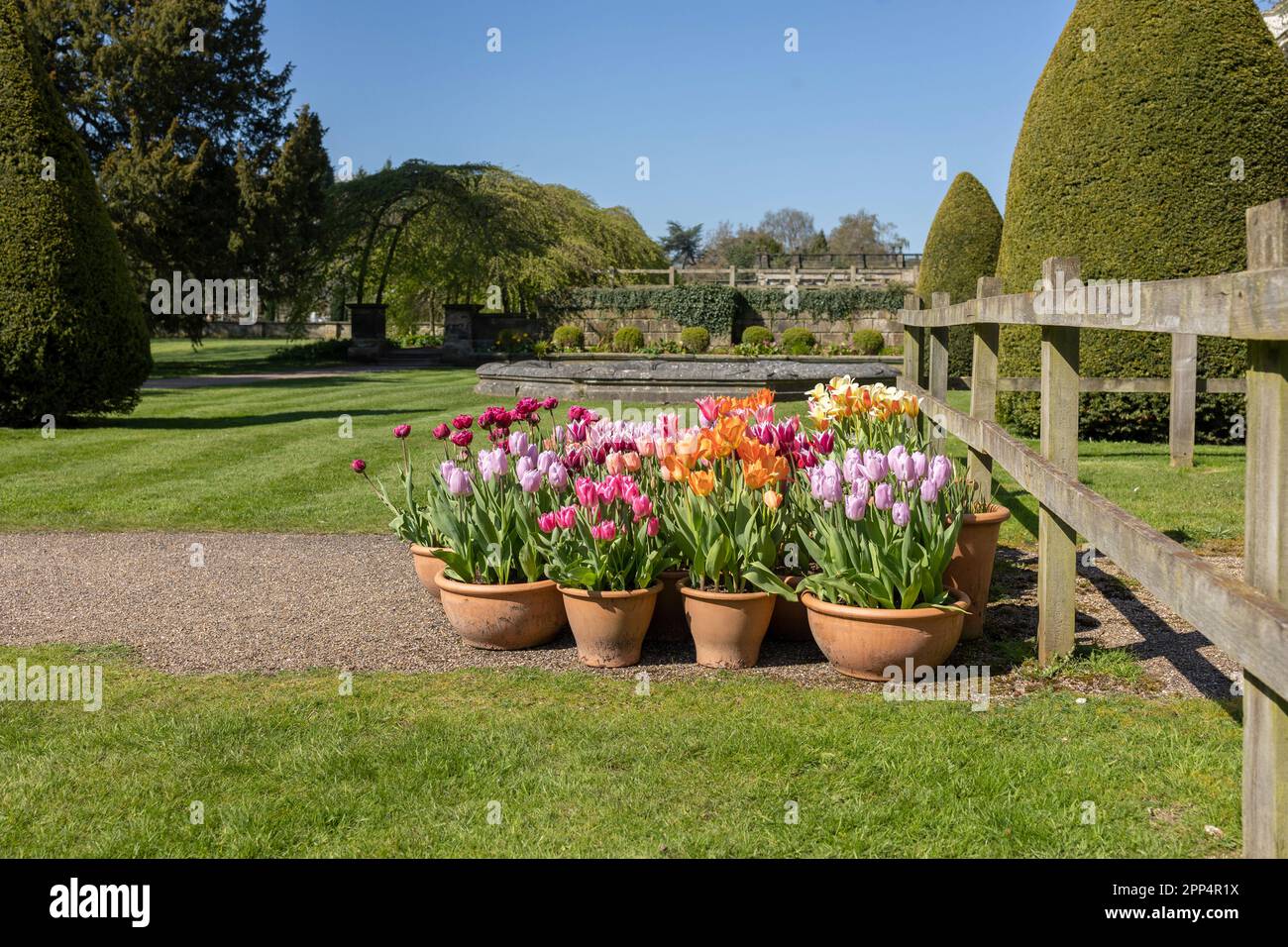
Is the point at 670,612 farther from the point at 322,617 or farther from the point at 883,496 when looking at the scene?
the point at 322,617

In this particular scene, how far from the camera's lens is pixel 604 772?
12.0 ft

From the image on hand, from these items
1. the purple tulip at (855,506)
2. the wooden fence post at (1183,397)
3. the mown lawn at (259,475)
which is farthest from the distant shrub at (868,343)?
the purple tulip at (855,506)

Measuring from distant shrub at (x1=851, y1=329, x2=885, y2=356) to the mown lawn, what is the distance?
18.0 m

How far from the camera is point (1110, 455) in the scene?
36.3 feet

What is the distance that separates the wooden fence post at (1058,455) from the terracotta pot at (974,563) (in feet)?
1.40

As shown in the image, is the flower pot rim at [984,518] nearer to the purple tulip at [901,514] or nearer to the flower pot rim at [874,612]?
the flower pot rim at [874,612]

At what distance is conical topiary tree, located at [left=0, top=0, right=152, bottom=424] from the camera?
510 inches

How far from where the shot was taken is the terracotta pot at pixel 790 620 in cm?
516

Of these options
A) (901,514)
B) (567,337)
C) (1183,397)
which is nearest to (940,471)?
(901,514)

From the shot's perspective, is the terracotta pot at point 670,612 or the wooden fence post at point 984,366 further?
the wooden fence post at point 984,366

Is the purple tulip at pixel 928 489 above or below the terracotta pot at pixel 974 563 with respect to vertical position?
above

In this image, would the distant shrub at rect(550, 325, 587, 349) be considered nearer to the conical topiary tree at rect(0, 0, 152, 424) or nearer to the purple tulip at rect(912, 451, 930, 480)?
the conical topiary tree at rect(0, 0, 152, 424)

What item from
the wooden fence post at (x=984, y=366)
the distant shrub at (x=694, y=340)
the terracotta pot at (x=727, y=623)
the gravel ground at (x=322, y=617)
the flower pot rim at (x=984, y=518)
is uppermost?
the distant shrub at (x=694, y=340)

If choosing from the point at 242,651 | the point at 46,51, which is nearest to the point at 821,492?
the point at 242,651
